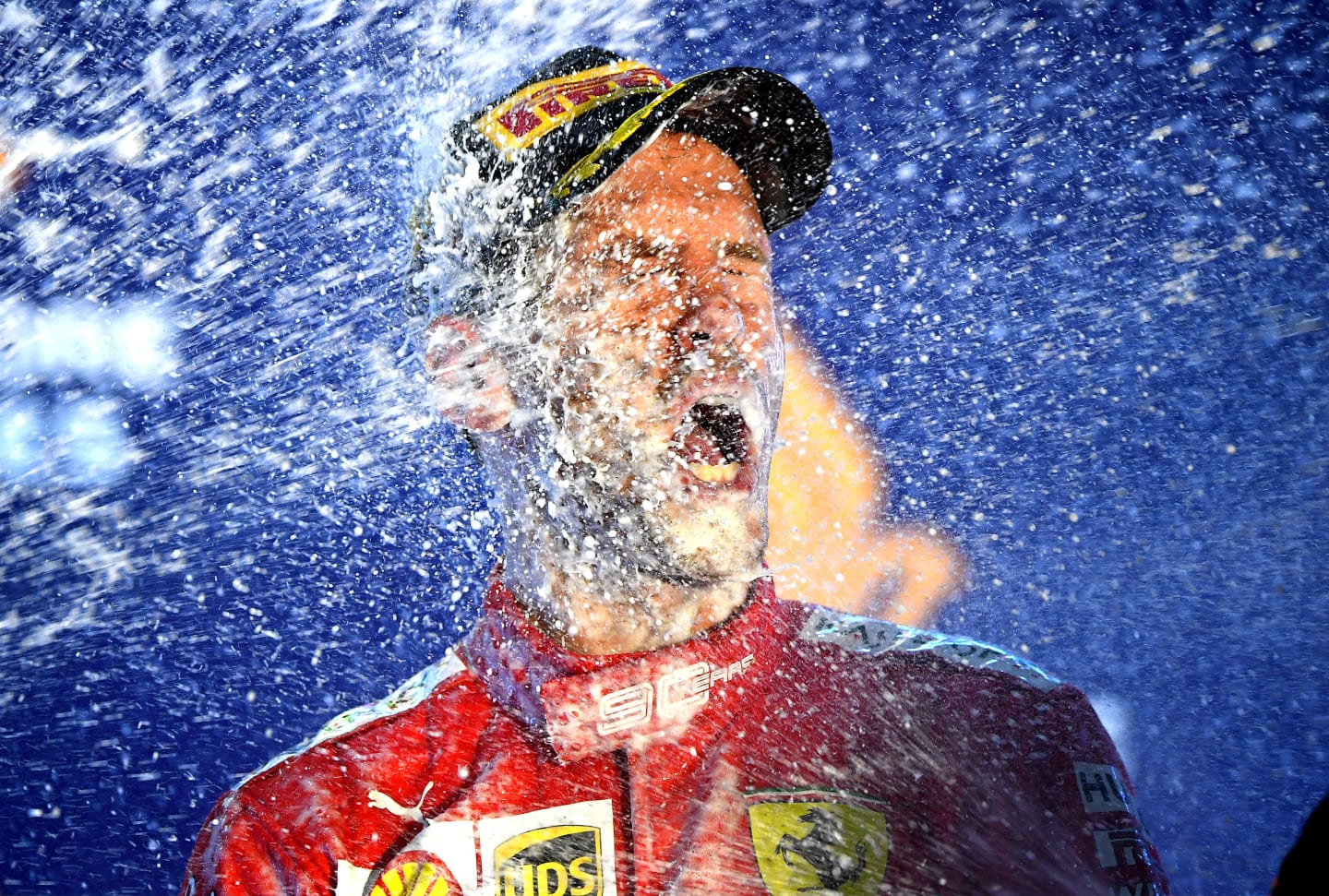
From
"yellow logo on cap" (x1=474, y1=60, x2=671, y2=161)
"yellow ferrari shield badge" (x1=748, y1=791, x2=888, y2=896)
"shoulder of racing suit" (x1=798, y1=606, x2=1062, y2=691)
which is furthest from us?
"yellow logo on cap" (x1=474, y1=60, x2=671, y2=161)

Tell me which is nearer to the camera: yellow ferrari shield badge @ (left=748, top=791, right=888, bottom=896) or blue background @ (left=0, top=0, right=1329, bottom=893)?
yellow ferrari shield badge @ (left=748, top=791, right=888, bottom=896)

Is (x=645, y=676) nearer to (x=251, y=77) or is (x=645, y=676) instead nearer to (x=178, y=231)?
(x=178, y=231)

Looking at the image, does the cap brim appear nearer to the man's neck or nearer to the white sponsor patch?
the man's neck

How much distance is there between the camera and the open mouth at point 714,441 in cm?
110

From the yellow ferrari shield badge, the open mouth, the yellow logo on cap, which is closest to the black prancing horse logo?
the yellow ferrari shield badge

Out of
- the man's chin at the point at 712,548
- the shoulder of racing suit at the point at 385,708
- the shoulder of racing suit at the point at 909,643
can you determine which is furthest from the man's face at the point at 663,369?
the shoulder of racing suit at the point at 385,708

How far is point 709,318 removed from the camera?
1.11m

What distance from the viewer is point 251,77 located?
1261mm

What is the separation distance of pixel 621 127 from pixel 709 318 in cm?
28

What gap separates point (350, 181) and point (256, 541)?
22.2 inches

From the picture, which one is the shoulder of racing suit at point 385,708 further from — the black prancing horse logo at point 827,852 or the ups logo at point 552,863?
the black prancing horse logo at point 827,852

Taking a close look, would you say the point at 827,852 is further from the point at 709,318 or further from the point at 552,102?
the point at 552,102

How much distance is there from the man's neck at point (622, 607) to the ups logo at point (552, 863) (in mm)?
238

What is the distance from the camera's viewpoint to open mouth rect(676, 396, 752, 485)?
1097mm
